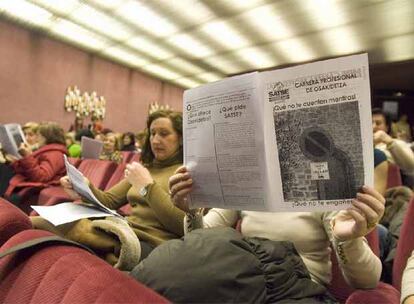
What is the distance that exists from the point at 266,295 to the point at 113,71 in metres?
7.87

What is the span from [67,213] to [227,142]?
67 centimetres

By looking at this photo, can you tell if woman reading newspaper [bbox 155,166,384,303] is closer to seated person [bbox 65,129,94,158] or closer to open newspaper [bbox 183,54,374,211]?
open newspaper [bbox 183,54,374,211]

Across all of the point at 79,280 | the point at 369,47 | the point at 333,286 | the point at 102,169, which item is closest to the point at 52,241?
the point at 79,280

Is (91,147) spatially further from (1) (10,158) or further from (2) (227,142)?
(2) (227,142)

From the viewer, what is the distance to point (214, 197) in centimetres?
86

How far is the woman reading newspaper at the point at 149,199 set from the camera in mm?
1059

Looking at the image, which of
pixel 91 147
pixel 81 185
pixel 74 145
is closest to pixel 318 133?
pixel 81 185

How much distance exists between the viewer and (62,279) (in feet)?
1.75

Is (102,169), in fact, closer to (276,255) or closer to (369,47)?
(276,255)

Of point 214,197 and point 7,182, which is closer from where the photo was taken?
point 214,197

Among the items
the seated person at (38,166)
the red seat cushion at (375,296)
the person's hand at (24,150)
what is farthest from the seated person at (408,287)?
the person's hand at (24,150)

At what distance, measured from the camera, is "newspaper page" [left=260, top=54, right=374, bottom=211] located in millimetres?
660

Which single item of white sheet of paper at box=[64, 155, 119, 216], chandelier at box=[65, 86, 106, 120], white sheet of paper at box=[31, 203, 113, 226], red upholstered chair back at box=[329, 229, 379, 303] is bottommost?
red upholstered chair back at box=[329, 229, 379, 303]

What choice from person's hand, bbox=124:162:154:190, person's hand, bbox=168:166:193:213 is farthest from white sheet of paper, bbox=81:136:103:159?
person's hand, bbox=168:166:193:213
